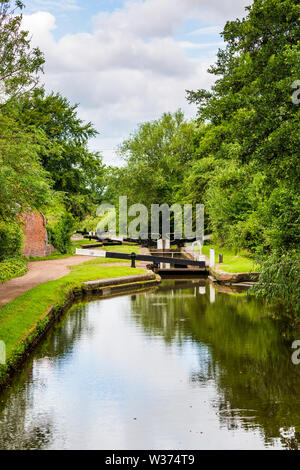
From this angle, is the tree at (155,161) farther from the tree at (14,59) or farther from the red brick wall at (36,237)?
the tree at (14,59)

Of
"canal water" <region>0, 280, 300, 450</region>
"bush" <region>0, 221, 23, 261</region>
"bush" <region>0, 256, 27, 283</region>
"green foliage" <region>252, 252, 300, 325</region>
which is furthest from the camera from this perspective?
"bush" <region>0, 221, 23, 261</region>

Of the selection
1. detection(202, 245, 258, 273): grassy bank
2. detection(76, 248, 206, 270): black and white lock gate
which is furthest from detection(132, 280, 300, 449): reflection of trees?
detection(76, 248, 206, 270): black and white lock gate

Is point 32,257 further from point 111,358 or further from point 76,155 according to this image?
point 111,358

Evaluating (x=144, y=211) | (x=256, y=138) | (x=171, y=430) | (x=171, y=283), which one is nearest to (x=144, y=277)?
(x=171, y=283)

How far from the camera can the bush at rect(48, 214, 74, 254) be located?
40.3 meters

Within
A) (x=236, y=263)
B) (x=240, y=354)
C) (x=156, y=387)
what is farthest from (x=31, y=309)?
(x=236, y=263)

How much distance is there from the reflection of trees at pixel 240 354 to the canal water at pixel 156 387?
0.03 metres

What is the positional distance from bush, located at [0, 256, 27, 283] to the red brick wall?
743 cm

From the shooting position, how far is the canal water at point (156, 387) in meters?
9.01

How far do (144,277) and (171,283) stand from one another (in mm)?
2473

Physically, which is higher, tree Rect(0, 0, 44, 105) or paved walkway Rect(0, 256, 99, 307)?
tree Rect(0, 0, 44, 105)

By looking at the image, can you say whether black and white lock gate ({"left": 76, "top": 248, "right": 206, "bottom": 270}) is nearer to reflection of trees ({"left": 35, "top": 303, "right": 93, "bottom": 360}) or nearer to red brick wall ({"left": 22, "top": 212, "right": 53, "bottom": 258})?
red brick wall ({"left": 22, "top": 212, "right": 53, "bottom": 258})

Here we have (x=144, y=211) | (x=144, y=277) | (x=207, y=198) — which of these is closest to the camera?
(x=144, y=277)

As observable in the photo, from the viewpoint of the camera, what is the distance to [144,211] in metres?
58.2
